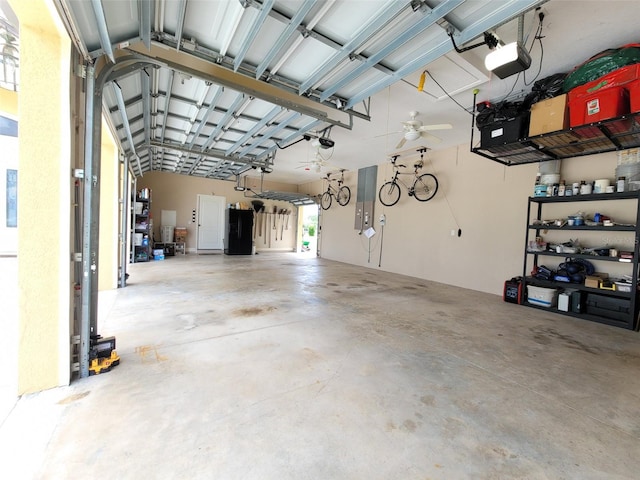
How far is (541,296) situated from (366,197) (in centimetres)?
509

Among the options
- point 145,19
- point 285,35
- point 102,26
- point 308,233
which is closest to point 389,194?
point 285,35

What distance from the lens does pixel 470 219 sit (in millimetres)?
5707

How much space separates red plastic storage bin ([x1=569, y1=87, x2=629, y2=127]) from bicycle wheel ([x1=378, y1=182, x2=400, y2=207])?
4175 mm

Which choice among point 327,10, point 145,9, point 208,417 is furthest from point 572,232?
point 145,9

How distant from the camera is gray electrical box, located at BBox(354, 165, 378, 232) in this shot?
8.11 metres

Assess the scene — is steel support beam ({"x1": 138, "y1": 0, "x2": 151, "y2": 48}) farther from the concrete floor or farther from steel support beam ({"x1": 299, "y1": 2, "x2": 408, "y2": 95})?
the concrete floor

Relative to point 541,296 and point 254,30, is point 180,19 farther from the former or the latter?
point 541,296

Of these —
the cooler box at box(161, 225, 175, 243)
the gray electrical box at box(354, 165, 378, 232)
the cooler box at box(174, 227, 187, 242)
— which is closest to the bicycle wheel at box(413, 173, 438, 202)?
the gray electrical box at box(354, 165, 378, 232)

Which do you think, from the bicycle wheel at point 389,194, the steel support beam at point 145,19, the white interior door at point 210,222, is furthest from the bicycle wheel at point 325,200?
the steel support beam at point 145,19

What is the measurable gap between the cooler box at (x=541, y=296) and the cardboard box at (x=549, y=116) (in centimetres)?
241

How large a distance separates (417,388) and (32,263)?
2.69 meters

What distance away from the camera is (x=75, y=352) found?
6.44 ft

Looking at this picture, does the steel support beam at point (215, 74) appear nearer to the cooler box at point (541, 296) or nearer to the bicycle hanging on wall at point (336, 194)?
the cooler box at point (541, 296)

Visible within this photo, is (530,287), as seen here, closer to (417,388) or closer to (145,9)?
(417,388)
